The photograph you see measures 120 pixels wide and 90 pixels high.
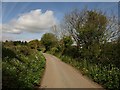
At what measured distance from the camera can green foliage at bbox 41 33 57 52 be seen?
2687 inches

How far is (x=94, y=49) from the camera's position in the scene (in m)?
20.0

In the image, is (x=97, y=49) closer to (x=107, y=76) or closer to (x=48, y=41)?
(x=107, y=76)

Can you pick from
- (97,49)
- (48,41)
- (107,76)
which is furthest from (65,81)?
(48,41)

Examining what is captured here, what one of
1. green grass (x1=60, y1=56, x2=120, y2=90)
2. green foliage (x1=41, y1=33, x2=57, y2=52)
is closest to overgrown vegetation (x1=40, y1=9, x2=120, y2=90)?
green grass (x1=60, y1=56, x2=120, y2=90)

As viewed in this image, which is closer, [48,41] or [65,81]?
[65,81]

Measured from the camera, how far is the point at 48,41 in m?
70.8

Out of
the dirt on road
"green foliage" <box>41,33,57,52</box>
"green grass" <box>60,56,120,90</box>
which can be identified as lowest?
the dirt on road

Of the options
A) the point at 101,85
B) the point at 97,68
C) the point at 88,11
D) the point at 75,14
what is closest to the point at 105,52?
the point at 97,68

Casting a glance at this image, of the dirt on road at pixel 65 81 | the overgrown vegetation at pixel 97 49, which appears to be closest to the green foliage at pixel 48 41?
the overgrown vegetation at pixel 97 49

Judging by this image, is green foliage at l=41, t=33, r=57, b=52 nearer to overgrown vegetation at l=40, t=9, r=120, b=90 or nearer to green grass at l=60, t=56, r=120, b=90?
overgrown vegetation at l=40, t=9, r=120, b=90

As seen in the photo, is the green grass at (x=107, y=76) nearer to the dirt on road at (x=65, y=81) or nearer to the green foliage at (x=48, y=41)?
the dirt on road at (x=65, y=81)

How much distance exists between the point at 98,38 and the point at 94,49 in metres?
5.54

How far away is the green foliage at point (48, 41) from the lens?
6825 centimetres

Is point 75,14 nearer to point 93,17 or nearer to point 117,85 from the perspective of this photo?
point 93,17
